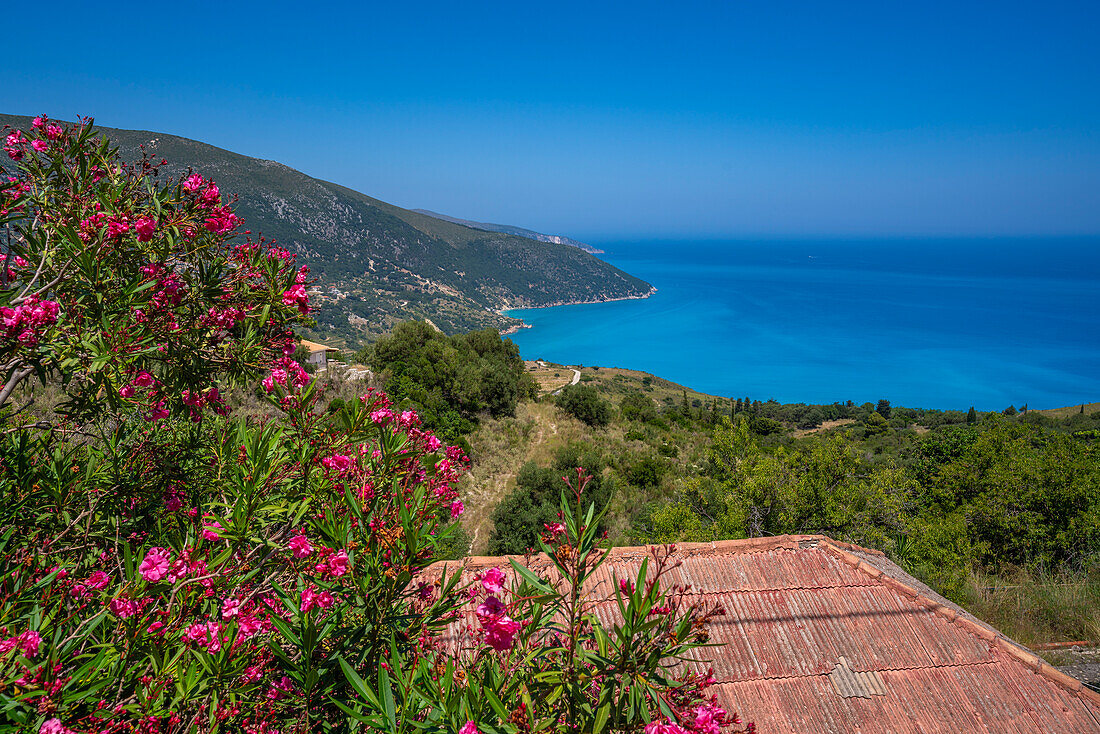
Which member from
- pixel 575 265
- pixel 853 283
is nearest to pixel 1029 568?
pixel 575 265

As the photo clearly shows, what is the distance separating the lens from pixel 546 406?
22.7 metres

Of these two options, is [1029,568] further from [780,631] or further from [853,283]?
[853,283]

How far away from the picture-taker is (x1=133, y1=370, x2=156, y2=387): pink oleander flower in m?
2.73

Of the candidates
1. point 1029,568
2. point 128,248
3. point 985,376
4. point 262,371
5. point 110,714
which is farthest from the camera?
point 985,376

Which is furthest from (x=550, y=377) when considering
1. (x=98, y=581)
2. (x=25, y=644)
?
(x=25, y=644)

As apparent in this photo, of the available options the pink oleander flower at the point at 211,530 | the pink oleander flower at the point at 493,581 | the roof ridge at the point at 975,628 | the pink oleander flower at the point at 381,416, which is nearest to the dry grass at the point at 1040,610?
the roof ridge at the point at 975,628

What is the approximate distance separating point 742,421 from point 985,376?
77.2 m

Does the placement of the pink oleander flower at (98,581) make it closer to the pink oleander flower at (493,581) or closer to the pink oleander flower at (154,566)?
the pink oleander flower at (154,566)

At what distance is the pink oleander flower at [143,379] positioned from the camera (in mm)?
2729

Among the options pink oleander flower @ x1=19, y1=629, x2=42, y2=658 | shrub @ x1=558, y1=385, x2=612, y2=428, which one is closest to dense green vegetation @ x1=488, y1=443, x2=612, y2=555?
shrub @ x1=558, y1=385, x2=612, y2=428

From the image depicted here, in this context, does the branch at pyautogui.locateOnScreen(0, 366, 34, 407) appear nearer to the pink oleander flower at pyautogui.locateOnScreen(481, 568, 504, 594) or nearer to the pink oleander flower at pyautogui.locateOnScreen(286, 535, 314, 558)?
the pink oleander flower at pyautogui.locateOnScreen(286, 535, 314, 558)

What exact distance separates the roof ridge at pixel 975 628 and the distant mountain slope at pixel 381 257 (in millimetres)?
60267

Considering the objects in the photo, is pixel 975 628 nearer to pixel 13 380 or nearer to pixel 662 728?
pixel 662 728

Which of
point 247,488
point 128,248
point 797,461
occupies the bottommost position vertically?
point 797,461
